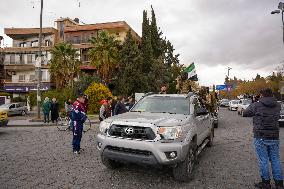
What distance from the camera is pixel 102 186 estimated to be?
5.99 metres

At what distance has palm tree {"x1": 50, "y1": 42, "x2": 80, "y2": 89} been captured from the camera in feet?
146

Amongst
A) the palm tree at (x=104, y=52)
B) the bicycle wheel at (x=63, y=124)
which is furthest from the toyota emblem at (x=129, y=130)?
the palm tree at (x=104, y=52)

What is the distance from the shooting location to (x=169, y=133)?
5992mm

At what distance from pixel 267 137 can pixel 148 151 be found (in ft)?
7.60

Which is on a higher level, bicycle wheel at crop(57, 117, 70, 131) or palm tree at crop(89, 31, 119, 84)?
palm tree at crop(89, 31, 119, 84)

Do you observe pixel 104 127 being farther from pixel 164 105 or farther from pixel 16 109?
pixel 16 109

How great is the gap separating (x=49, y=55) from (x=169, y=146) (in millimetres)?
51522

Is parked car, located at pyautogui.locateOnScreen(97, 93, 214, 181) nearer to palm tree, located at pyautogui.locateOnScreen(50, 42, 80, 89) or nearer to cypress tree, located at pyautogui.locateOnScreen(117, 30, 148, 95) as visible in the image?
cypress tree, located at pyautogui.locateOnScreen(117, 30, 148, 95)

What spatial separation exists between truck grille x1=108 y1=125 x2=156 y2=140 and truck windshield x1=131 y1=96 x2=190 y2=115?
138cm

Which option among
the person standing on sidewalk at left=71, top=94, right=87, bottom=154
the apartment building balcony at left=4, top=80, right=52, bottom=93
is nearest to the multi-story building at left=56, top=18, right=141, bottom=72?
the apartment building balcony at left=4, top=80, right=52, bottom=93

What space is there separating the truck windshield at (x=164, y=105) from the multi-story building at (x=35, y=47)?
44.1m

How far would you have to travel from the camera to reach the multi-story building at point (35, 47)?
171 ft

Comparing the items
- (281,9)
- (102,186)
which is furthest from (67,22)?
(102,186)

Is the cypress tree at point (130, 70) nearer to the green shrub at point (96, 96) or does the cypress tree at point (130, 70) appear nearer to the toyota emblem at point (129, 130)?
the green shrub at point (96, 96)
